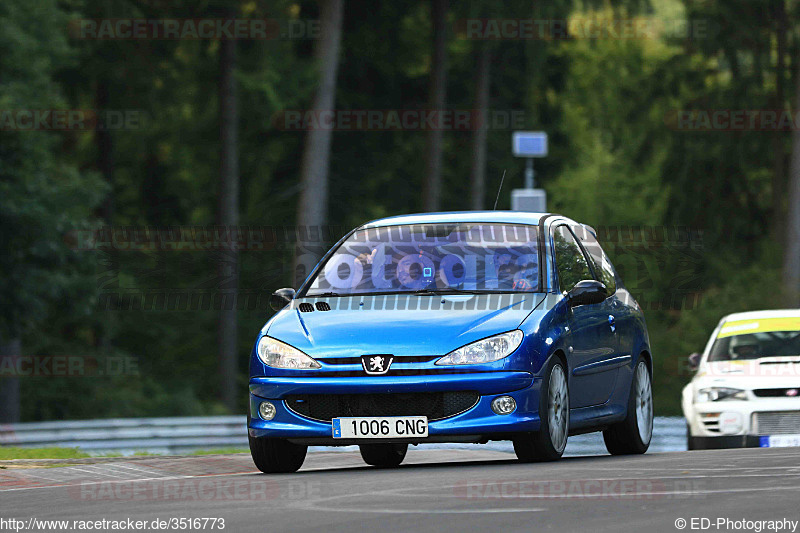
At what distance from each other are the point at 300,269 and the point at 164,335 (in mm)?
18718

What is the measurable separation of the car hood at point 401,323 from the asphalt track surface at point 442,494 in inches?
34.5

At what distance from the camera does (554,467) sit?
439 inches

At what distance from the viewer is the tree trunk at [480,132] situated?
47656mm

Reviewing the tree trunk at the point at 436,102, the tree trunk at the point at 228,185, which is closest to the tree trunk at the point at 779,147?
the tree trunk at the point at 436,102

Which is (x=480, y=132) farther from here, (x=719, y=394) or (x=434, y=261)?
(x=434, y=261)

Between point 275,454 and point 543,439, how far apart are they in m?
1.94

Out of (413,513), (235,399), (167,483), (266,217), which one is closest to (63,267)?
(235,399)

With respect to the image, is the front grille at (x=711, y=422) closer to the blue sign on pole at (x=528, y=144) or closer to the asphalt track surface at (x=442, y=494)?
the asphalt track surface at (x=442, y=494)

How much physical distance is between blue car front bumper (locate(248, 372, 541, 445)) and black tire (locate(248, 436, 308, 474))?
48cm

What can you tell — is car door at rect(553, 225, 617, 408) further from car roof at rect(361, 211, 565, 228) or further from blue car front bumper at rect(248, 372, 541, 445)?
blue car front bumper at rect(248, 372, 541, 445)

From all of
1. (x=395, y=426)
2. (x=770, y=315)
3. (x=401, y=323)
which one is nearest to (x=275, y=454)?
(x=395, y=426)

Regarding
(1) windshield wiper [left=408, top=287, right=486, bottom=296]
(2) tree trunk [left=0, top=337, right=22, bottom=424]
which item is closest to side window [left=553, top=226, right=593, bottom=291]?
(1) windshield wiper [left=408, top=287, right=486, bottom=296]

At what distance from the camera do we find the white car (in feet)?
53.8

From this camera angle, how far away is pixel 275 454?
11.8m
